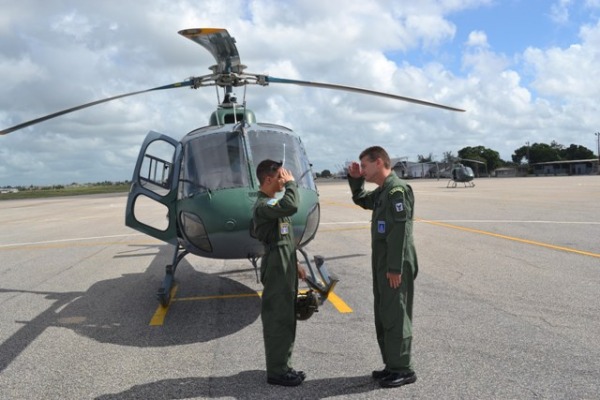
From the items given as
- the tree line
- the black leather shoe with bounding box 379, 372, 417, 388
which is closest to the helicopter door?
the black leather shoe with bounding box 379, 372, 417, 388

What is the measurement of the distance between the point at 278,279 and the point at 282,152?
288 cm

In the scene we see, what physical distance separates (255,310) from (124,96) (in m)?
3.73

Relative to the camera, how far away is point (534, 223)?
1409 cm

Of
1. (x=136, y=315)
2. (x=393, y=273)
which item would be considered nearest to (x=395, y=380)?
(x=393, y=273)

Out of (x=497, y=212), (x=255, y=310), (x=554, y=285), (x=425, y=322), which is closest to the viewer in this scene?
(x=425, y=322)

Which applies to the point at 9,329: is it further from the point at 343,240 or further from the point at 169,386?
the point at 343,240

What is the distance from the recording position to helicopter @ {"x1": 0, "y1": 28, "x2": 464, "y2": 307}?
5.64 m

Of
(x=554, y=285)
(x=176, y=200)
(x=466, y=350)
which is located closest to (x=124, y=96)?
(x=176, y=200)

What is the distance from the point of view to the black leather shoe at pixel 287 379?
154 inches

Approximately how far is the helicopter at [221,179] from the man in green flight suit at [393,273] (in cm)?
121

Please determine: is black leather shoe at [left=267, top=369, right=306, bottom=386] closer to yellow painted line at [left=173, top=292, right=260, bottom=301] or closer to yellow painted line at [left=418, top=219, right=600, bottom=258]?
yellow painted line at [left=173, top=292, right=260, bottom=301]

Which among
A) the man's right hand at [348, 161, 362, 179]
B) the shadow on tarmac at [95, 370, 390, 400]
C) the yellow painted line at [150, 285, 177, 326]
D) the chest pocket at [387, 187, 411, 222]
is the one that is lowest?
the shadow on tarmac at [95, 370, 390, 400]

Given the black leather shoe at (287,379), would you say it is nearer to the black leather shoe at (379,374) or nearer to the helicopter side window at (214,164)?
the black leather shoe at (379,374)

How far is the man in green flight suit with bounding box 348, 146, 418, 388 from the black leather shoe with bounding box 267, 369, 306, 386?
2.07 ft
